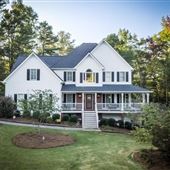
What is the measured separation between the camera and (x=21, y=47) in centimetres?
4844

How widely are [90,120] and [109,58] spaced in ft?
30.2

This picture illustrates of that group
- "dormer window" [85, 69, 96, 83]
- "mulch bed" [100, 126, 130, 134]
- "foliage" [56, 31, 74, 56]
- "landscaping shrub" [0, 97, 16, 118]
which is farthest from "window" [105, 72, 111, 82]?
"foliage" [56, 31, 74, 56]

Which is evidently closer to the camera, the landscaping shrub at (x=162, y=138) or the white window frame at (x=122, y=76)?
the landscaping shrub at (x=162, y=138)

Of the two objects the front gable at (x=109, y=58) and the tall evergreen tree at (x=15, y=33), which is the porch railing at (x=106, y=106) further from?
the tall evergreen tree at (x=15, y=33)

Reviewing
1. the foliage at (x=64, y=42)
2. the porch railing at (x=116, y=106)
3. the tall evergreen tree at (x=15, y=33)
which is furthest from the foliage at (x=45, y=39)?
the porch railing at (x=116, y=106)

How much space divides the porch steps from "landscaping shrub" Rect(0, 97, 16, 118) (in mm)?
7668

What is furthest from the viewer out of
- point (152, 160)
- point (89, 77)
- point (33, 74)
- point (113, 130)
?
point (89, 77)

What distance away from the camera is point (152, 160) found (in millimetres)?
15070

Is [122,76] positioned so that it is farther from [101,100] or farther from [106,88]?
[101,100]

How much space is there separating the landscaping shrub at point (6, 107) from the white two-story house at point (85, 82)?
2.69 meters

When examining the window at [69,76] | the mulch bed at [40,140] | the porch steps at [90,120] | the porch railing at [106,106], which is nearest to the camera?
the mulch bed at [40,140]

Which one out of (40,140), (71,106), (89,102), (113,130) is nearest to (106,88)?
(89,102)

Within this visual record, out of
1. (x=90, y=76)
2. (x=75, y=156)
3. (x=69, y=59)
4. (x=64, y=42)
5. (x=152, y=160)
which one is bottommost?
(x=75, y=156)

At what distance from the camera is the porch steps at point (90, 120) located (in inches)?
1156
